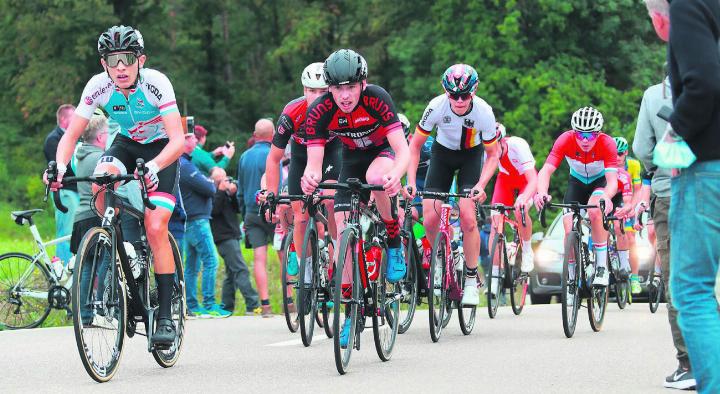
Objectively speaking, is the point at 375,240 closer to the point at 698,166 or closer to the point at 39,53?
the point at 698,166

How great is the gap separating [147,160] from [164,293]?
94cm

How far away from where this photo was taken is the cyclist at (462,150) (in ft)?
39.5

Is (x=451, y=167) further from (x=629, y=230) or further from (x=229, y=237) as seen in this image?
(x=629, y=230)

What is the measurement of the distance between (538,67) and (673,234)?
32.4 m

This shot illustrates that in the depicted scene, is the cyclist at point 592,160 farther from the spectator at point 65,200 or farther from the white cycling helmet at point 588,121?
the spectator at point 65,200

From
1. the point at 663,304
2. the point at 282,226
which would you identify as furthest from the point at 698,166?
the point at 663,304

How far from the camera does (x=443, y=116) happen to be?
12.4 m

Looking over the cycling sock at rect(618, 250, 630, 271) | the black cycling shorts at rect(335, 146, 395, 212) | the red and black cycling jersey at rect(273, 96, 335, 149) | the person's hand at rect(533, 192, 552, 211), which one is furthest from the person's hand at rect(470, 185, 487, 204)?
the cycling sock at rect(618, 250, 630, 271)

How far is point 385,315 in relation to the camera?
383 inches

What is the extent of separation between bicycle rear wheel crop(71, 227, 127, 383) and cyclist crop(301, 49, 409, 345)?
1.49 meters

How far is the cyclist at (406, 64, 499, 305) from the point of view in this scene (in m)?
12.1

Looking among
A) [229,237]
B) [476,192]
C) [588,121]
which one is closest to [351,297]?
[476,192]

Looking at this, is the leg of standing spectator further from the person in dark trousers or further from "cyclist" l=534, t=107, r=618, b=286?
"cyclist" l=534, t=107, r=618, b=286

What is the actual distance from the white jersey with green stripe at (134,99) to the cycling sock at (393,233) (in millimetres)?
1964
